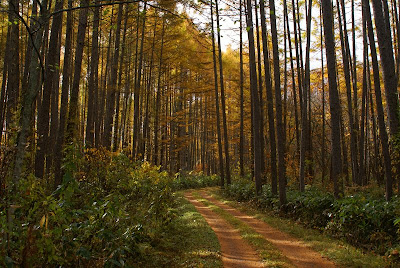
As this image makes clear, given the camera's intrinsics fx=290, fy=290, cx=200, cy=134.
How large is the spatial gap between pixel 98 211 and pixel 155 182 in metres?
5.98

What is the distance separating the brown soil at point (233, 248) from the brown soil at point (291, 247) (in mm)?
648

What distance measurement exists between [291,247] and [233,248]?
125 centimetres

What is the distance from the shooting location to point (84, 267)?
3709 millimetres

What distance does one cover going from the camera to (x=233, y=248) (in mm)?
6195

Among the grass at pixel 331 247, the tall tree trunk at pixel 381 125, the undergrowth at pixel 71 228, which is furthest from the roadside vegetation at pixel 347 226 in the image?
the undergrowth at pixel 71 228

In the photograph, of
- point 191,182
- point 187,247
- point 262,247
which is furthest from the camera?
point 191,182

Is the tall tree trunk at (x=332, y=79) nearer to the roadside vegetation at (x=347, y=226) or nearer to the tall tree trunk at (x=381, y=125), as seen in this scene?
the roadside vegetation at (x=347, y=226)

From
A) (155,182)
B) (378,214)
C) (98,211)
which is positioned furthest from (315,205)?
(98,211)

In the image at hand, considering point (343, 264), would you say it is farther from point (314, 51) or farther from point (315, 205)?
point (314, 51)

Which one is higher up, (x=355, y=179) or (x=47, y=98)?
(x=47, y=98)

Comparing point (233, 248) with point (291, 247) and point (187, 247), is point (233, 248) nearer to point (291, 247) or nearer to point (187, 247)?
point (187, 247)

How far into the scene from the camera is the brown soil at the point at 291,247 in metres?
5.28

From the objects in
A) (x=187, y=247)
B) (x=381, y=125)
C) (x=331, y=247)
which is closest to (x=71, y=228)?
(x=187, y=247)

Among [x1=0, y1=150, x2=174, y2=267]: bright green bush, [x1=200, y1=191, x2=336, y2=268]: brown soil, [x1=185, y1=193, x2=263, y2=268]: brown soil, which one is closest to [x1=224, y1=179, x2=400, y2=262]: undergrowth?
[x1=200, y1=191, x2=336, y2=268]: brown soil
